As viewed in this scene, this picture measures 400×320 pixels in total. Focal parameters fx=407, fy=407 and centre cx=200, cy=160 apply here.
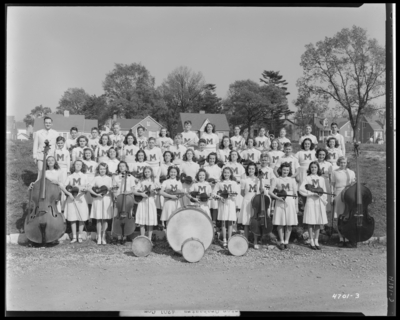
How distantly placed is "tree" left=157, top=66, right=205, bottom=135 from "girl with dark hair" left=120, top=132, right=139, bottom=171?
2.71 ft

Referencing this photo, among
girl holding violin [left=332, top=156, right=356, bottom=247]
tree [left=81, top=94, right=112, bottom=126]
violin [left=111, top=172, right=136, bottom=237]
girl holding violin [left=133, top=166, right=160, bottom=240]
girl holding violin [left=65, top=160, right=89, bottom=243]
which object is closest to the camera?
violin [left=111, top=172, right=136, bottom=237]

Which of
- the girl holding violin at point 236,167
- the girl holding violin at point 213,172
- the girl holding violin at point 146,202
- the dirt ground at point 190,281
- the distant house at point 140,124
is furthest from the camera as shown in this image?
the distant house at point 140,124

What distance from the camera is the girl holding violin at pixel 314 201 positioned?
7.76 m

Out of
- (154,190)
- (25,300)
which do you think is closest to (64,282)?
(25,300)

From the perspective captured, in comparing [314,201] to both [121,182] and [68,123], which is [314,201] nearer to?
[121,182]

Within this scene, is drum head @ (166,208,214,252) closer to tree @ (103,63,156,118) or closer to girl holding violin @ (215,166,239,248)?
girl holding violin @ (215,166,239,248)

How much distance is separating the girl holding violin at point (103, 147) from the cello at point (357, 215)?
4836 mm

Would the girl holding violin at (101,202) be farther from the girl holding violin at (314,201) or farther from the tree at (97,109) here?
the girl holding violin at (314,201)

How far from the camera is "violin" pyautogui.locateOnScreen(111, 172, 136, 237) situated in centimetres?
751

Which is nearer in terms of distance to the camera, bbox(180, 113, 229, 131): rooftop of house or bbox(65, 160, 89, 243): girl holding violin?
bbox(65, 160, 89, 243): girl holding violin


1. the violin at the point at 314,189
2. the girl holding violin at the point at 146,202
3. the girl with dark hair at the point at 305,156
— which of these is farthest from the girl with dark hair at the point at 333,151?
the girl holding violin at the point at 146,202

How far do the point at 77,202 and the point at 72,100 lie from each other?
78.7 inches

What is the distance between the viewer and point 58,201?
303 inches

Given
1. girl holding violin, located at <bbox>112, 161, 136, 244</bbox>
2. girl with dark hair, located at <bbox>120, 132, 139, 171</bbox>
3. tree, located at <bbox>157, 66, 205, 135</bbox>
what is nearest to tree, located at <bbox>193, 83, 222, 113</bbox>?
tree, located at <bbox>157, 66, 205, 135</bbox>
